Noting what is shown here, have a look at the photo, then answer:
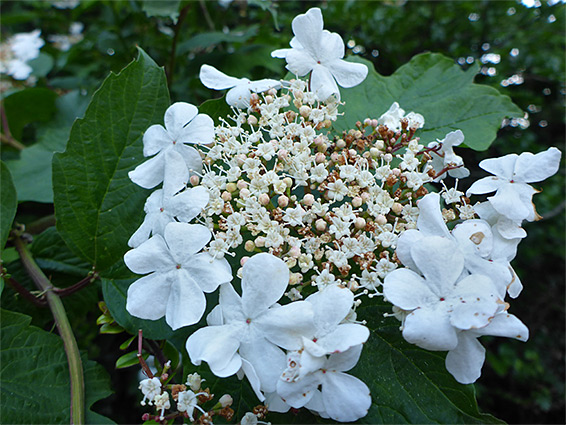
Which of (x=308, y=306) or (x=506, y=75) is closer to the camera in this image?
(x=308, y=306)

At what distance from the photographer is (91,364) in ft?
2.95

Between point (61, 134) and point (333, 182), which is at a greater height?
point (333, 182)

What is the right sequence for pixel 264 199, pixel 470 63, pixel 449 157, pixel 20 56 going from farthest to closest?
1. pixel 20 56
2. pixel 470 63
3. pixel 449 157
4. pixel 264 199

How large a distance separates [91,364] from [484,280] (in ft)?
2.39

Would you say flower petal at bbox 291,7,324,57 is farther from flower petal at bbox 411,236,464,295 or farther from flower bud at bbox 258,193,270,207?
flower petal at bbox 411,236,464,295

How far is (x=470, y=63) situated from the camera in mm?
1575

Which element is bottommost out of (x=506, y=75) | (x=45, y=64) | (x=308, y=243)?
(x=45, y=64)

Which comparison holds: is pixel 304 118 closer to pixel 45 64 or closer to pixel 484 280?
pixel 484 280

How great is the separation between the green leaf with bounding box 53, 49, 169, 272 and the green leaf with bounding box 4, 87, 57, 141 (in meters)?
0.81

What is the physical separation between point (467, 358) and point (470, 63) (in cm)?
126

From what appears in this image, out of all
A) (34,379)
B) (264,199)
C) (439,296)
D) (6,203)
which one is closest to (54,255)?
(6,203)

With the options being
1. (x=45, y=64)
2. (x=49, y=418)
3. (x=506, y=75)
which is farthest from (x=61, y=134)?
(x=506, y=75)

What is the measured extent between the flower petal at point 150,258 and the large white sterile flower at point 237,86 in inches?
11.1

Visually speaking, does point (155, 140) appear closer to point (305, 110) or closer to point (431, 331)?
point (305, 110)
